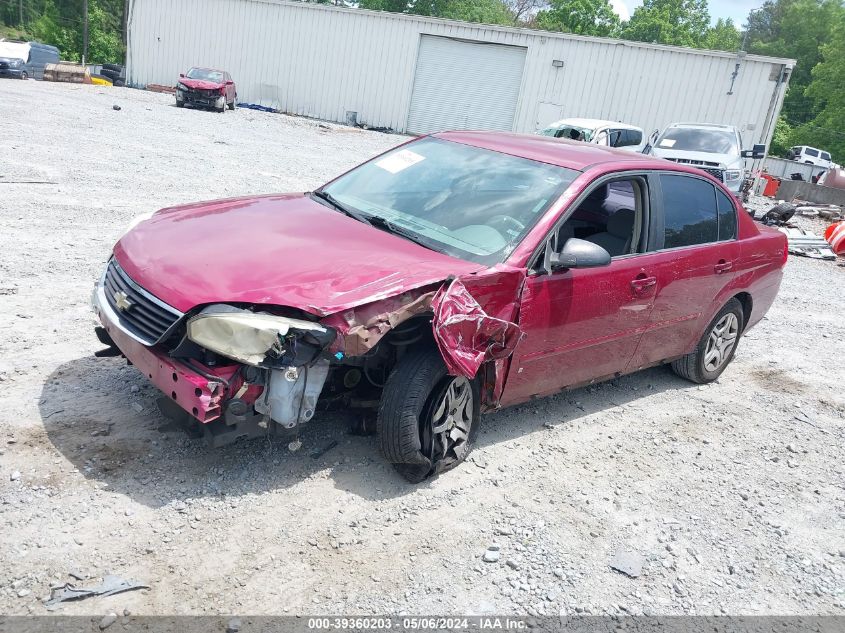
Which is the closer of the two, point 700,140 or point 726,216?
point 726,216

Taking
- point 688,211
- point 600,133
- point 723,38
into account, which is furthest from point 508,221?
point 723,38

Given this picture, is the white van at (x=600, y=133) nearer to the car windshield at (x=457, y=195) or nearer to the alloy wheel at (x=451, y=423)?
the car windshield at (x=457, y=195)

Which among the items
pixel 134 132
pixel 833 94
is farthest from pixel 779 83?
pixel 833 94

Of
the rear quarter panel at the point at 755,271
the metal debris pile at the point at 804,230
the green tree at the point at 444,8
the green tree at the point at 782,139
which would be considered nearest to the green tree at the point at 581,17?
the green tree at the point at 444,8

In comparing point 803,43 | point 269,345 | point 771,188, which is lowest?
point 771,188

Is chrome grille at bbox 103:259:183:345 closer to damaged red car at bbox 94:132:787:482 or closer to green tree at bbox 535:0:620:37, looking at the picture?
damaged red car at bbox 94:132:787:482

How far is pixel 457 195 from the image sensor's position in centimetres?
432

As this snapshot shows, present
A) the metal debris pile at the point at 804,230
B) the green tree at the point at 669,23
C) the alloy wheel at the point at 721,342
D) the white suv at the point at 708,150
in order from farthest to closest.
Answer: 1. the green tree at the point at 669,23
2. the white suv at the point at 708,150
3. the metal debris pile at the point at 804,230
4. the alloy wheel at the point at 721,342

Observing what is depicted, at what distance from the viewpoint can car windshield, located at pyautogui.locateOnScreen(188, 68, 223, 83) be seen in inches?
1005

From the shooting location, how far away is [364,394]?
3840mm

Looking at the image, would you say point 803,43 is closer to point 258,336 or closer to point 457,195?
point 457,195

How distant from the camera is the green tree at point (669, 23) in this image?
69.7 meters

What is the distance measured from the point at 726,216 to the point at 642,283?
4.62ft

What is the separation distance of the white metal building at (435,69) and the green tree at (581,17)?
3205cm
